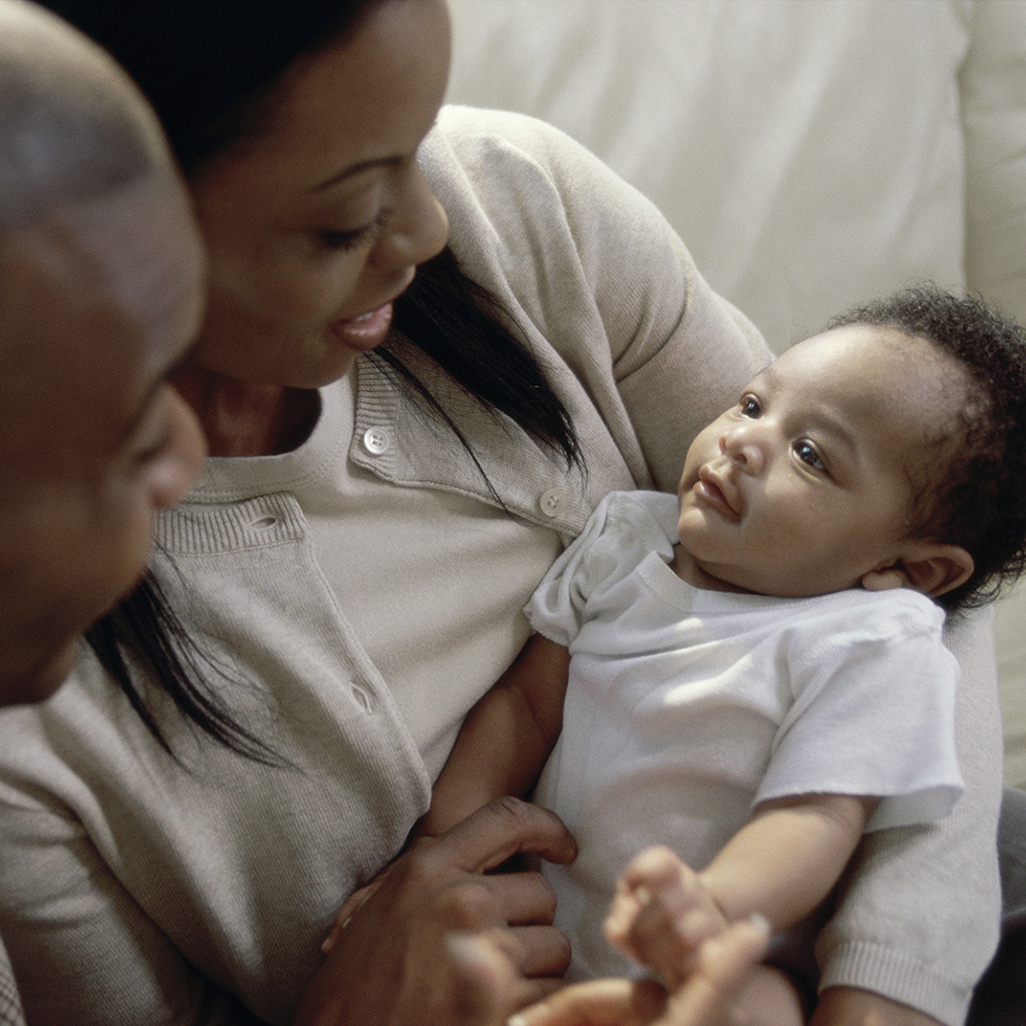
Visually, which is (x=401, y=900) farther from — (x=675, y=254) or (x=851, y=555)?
(x=675, y=254)

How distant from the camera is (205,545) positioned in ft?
2.50

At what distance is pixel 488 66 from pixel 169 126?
0.87 m

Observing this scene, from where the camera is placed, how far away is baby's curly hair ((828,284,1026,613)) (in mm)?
845

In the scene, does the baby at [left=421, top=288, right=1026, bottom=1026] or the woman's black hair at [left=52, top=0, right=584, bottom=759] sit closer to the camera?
the woman's black hair at [left=52, top=0, right=584, bottom=759]

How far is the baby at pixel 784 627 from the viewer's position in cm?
74

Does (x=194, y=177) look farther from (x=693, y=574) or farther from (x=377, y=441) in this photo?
(x=693, y=574)

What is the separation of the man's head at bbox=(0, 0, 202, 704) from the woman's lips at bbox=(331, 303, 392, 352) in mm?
321

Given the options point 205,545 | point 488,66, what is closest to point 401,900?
point 205,545

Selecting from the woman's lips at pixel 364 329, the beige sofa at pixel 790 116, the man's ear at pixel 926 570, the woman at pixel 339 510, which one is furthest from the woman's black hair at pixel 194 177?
the beige sofa at pixel 790 116

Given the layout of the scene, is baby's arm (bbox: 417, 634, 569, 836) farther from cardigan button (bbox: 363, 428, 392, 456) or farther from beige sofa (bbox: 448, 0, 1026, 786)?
beige sofa (bbox: 448, 0, 1026, 786)

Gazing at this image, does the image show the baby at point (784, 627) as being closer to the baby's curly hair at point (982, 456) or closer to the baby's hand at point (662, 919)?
the baby's curly hair at point (982, 456)

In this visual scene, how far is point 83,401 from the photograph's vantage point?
1.13ft

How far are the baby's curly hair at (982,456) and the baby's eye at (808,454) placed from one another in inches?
3.6

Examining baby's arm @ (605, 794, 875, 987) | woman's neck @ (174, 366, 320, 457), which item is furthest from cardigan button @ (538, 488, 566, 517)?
baby's arm @ (605, 794, 875, 987)
